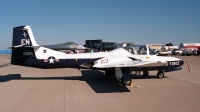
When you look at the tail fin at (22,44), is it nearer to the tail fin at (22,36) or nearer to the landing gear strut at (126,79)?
the tail fin at (22,36)

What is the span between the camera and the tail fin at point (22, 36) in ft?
31.4

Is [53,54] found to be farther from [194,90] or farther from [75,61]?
[194,90]

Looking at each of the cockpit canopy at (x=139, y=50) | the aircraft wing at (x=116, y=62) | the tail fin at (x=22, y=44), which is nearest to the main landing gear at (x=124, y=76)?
the aircraft wing at (x=116, y=62)

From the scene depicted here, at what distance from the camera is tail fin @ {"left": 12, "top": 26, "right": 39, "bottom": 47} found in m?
9.57

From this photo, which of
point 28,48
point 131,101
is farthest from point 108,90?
point 28,48

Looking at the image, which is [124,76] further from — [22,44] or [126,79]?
[22,44]

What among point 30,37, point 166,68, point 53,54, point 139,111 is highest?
point 30,37

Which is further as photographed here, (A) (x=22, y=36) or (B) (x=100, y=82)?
(A) (x=22, y=36)

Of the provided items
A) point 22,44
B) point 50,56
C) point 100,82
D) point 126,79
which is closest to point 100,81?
point 100,82

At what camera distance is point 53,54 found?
9891 mm

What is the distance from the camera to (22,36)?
9.63m

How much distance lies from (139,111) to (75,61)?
5356 mm

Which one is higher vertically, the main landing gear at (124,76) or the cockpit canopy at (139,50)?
the cockpit canopy at (139,50)

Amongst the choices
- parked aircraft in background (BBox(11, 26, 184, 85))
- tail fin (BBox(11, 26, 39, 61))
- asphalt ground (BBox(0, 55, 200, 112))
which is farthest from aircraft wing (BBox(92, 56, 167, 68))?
tail fin (BBox(11, 26, 39, 61))
